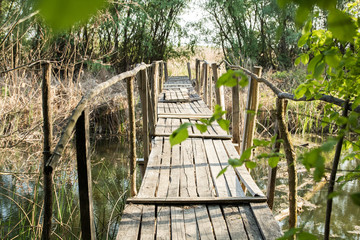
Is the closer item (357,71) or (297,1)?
(297,1)

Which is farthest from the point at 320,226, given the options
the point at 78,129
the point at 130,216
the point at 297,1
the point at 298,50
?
the point at 298,50

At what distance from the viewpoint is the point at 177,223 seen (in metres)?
1.98

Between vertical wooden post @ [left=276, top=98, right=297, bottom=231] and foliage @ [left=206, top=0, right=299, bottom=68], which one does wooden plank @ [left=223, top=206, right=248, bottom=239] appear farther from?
foliage @ [left=206, top=0, right=299, bottom=68]

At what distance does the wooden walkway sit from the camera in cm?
189

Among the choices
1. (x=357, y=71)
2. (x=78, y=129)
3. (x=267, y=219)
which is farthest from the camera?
(x=267, y=219)

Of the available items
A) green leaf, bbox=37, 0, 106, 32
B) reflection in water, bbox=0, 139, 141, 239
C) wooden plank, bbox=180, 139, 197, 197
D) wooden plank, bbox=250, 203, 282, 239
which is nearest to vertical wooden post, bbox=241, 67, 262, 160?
wooden plank, bbox=180, 139, 197, 197

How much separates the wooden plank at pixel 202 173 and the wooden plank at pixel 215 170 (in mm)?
38

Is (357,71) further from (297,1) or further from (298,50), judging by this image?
(298,50)

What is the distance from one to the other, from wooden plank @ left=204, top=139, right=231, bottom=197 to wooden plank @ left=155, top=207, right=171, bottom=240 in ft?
1.35

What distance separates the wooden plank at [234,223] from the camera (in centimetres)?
186

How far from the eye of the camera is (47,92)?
157 centimetres

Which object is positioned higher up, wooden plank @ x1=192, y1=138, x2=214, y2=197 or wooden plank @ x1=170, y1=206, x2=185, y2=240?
wooden plank @ x1=192, y1=138, x2=214, y2=197

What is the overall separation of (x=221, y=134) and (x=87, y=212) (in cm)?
284

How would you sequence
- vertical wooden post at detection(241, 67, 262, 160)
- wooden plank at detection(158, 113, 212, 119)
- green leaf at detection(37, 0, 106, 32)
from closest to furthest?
green leaf at detection(37, 0, 106, 32)
vertical wooden post at detection(241, 67, 262, 160)
wooden plank at detection(158, 113, 212, 119)
